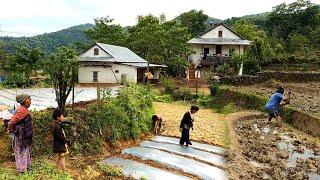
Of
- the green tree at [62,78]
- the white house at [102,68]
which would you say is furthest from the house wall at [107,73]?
the green tree at [62,78]

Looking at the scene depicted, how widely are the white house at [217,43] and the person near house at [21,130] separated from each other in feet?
127

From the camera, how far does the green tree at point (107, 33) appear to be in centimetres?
4922

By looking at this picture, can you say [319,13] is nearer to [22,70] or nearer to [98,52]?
[98,52]

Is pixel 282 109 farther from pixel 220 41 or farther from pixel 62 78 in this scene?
pixel 220 41

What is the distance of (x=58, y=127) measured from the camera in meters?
8.25

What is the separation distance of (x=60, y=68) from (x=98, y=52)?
26628 millimetres

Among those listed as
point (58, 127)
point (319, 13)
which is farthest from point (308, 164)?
point (319, 13)

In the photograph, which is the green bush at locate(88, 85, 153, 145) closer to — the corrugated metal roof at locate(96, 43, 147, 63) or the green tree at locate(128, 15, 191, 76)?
the corrugated metal roof at locate(96, 43, 147, 63)

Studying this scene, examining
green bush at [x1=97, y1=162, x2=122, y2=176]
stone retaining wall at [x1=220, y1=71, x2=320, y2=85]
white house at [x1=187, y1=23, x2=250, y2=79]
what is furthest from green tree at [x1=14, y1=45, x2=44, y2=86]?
green bush at [x1=97, y1=162, x2=122, y2=176]

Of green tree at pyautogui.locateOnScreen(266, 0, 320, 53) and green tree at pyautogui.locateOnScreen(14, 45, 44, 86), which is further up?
green tree at pyautogui.locateOnScreen(266, 0, 320, 53)

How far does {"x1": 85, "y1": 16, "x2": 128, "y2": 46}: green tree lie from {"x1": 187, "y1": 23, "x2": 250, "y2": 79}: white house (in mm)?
8639

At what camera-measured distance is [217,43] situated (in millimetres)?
46500

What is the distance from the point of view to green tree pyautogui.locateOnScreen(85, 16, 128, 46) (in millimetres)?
49219

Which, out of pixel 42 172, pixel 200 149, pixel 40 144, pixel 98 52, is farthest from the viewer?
pixel 98 52
